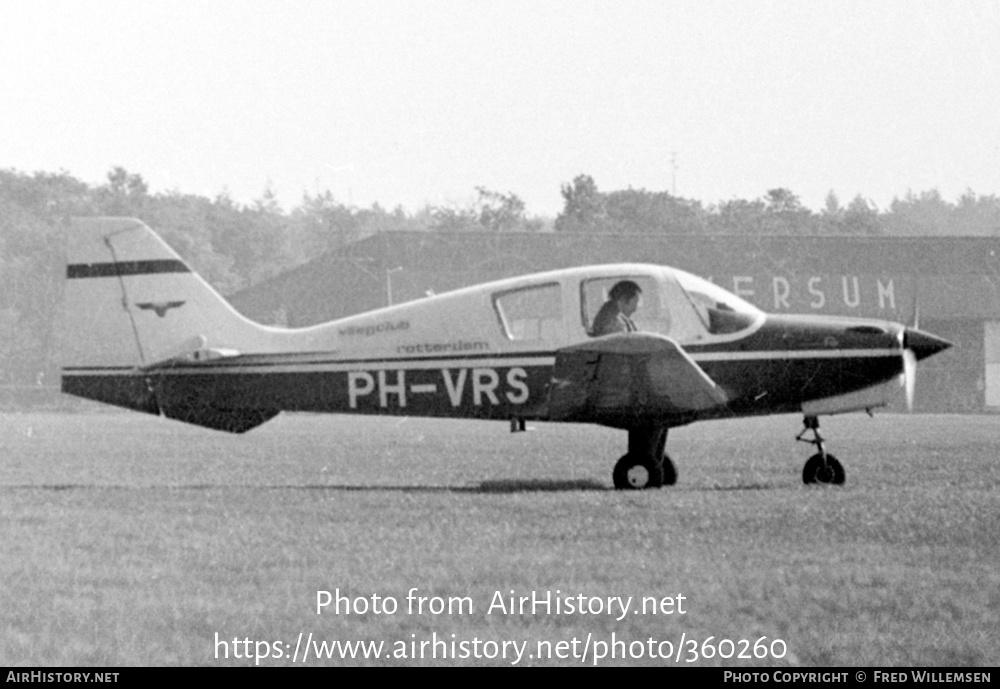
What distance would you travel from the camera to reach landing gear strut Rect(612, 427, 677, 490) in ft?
45.1

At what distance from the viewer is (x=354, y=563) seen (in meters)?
9.00

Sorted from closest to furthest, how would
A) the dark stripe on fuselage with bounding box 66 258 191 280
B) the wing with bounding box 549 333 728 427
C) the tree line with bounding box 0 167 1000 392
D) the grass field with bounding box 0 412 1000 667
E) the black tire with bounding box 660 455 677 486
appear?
the grass field with bounding box 0 412 1000 667
the wing with bounding box 549 333 728 427
the dark stripe on fuselage with bounding box 66 258 191 280
the black tire with bounding box 660 455 677 486
the tree line with bounding box 0 167 1000 392

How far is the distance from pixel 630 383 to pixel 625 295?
0.79m

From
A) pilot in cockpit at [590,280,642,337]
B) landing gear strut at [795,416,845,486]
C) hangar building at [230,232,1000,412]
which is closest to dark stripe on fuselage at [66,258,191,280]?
pilot in cockpit at [590,280,642,337]

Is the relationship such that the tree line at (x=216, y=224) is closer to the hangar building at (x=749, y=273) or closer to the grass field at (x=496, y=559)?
the hangar building at (x=749, y=273)

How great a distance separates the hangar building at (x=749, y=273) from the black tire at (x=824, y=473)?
3056cm

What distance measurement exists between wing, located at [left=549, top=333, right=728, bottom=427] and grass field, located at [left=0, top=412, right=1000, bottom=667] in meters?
0.75

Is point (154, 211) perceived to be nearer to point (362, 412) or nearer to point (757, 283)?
point (757, 283)

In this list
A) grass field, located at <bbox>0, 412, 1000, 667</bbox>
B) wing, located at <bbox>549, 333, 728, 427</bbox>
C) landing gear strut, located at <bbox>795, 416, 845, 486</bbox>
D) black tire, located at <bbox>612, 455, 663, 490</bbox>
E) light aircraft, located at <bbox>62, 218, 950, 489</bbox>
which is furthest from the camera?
landing gear strut, located at <bbox>795, 416, 845, 486</bbox>

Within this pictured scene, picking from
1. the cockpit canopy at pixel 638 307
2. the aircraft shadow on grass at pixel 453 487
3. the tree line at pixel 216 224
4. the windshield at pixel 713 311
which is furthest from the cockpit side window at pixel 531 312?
the tree line at pixel 216 224

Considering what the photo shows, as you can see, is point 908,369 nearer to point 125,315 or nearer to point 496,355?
point 496,355

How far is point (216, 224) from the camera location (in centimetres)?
7281

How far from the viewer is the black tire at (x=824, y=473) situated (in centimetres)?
1394

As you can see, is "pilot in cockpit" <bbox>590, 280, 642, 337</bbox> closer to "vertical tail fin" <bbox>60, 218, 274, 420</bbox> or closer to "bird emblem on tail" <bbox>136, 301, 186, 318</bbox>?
"vertical tail fin" <bbox>60, 218, 274, 420</bbox>
